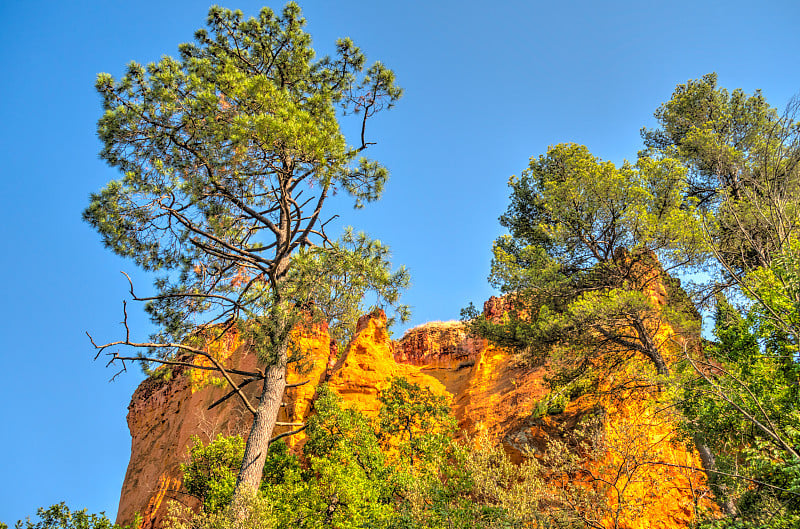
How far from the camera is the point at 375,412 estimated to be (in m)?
19.5

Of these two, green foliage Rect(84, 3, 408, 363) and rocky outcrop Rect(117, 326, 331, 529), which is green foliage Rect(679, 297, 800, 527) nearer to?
green foliage Rect(84, 3, 408, 363)

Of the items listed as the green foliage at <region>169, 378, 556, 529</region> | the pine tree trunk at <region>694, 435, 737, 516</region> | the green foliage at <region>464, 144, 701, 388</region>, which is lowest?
the pine tree trunk at <region>694, 435, 737, 516</region>

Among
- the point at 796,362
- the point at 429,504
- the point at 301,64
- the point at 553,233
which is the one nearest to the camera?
the point at 796,362

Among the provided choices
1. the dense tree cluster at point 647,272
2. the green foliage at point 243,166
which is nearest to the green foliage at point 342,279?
the green foliage at point 243,166

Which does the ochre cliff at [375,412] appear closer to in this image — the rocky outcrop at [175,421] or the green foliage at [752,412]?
the rocky outcrop at [175,421]

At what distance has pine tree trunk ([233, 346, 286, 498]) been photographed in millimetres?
8484

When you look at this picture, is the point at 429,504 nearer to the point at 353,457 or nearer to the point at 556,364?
the point at 353,457

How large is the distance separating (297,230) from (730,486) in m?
10.6

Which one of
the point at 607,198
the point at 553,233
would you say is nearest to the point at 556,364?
the point at 553,233

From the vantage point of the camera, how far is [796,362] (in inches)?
300

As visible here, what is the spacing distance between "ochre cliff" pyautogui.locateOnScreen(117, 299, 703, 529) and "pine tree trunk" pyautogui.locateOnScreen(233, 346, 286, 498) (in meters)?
1.11

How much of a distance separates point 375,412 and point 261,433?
11.2m

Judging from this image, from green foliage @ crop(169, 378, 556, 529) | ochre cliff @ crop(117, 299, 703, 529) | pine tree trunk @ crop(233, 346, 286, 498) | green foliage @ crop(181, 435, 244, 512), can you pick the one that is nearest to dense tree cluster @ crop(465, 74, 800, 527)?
ochre cliff @ crop(117, 299, 703, 529)

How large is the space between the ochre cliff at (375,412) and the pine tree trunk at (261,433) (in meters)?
1.11
